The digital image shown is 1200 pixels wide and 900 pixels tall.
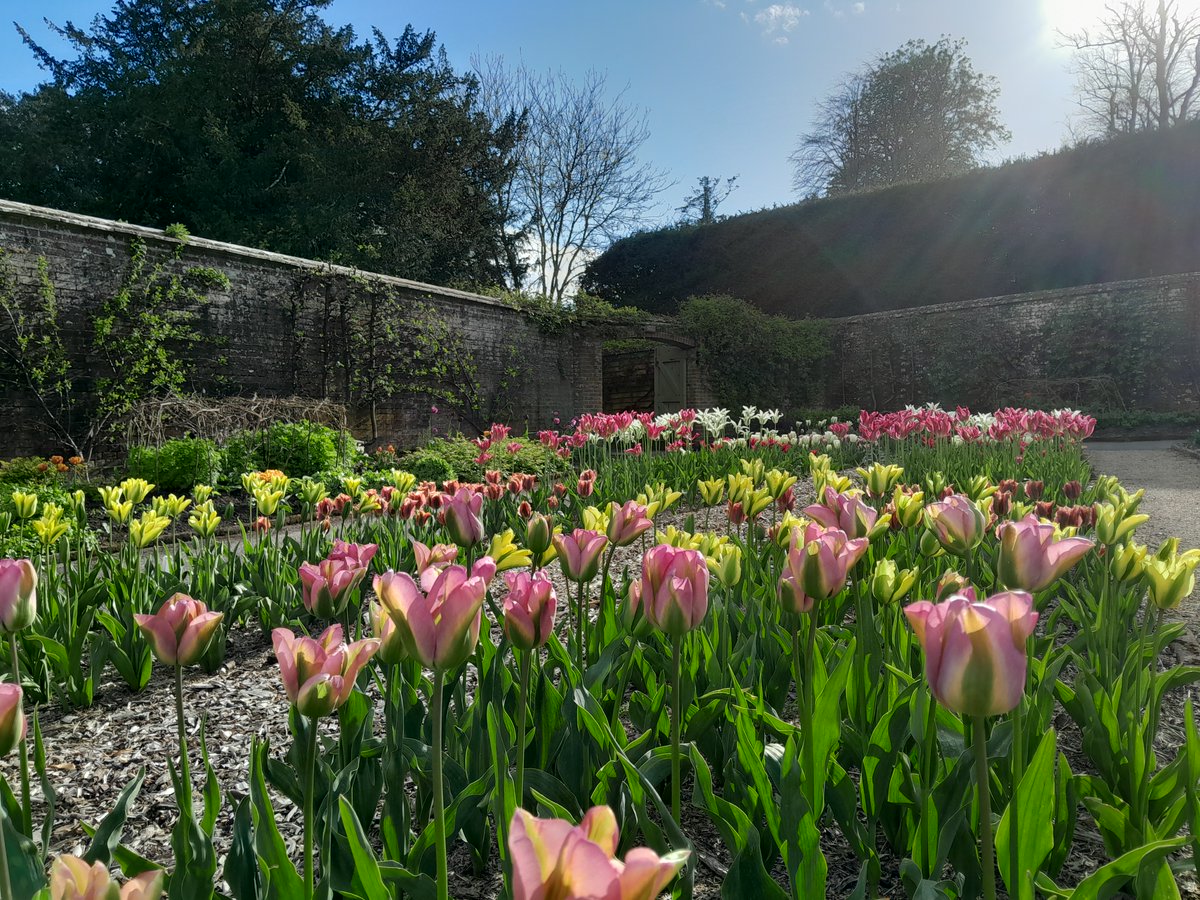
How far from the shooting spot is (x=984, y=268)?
18078mm

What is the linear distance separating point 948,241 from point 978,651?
20539 millimetres

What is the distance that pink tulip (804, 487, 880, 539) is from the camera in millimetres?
1519

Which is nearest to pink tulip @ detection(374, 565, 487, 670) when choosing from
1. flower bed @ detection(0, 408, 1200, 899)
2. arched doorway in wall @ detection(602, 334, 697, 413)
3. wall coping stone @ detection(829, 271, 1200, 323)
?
flower bed @ detection(0, 408, 1200, 899)


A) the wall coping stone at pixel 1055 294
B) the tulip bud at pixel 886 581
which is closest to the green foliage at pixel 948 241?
the wall coping stone at pixel 1055 294

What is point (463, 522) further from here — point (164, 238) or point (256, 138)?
point (256, 138)

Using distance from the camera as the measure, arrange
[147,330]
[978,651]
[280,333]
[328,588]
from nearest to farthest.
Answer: [978,651], [328,588], [147,330], [280,333]

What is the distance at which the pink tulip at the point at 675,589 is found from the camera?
1.05 m

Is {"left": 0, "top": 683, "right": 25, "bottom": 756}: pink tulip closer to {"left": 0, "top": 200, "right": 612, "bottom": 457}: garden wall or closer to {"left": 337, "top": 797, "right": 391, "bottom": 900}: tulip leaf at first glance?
{"left": 337, "top": 797, "right": 391, "bottom": 900}: tulip leaf

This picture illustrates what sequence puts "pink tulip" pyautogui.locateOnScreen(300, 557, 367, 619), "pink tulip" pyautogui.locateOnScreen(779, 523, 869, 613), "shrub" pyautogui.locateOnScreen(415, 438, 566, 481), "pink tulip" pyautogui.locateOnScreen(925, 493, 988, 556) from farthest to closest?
"shrub" pyautogui.locateOnScreen(415, 438, 566, 481) < "pink tulip" pyautogui.locateOnScreen(925, 493, 988, 556) < "pink tulip" pyautogui.locateOnScreen(300, 557, 367, 619) < "pink tulip" pyautogui.locateOnScreen(779, 523, 869, 613)

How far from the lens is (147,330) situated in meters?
8.45

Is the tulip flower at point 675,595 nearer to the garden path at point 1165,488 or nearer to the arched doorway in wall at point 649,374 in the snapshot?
the garden path at point 1165,488

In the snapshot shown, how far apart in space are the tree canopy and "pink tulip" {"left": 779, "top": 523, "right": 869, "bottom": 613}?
17395 millimetres

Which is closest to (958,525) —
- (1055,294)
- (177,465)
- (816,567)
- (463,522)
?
(816,567)

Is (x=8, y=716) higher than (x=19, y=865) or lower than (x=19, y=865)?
higher
